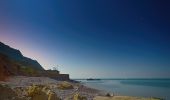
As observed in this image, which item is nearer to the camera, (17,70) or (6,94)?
(6,94)

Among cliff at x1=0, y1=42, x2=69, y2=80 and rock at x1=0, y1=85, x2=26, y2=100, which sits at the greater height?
cliff at x1=0, y1=42, x2=69, y2=80

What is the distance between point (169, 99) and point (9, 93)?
35.7 meters

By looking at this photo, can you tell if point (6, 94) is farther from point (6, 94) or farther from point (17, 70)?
point (17, 70)

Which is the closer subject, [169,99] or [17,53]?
[169,99]

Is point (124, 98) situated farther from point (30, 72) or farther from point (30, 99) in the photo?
point (30, 72)

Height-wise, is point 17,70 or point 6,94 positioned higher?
point 17,70

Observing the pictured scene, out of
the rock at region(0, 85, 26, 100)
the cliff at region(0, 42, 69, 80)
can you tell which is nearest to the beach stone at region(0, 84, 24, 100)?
the rock at region(0, 85, 26, 100)

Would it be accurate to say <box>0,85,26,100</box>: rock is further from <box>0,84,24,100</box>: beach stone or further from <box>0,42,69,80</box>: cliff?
<box>0,42,69,80</box>: cliff

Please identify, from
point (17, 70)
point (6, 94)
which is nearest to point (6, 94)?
point (6, 94)

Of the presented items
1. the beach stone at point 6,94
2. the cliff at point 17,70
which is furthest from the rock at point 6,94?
the cliff at point 17,70

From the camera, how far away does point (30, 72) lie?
82.1 meters

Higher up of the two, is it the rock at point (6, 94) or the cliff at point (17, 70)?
the cliff at point (17, 70)

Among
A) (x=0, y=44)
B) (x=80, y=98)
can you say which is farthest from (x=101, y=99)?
(x=0, y=44)

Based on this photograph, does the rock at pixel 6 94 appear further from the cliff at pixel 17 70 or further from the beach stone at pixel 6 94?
the cliff at pixel 17 70
